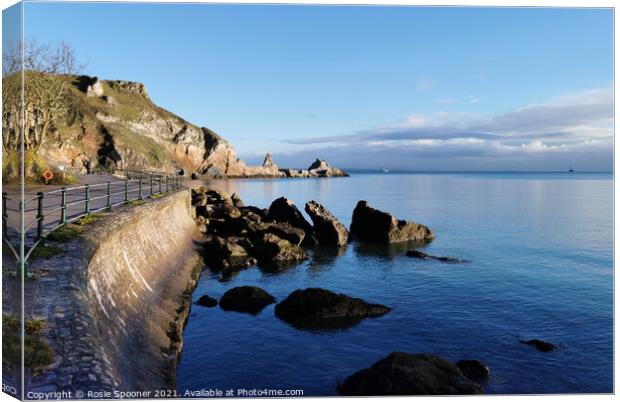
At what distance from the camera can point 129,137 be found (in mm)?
134250

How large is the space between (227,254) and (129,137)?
113003 millimetres

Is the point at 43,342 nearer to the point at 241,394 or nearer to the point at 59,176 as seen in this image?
the point at 241,394

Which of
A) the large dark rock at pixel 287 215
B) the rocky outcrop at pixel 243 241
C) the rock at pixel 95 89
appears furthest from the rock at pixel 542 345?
the rock at pixel 95 89

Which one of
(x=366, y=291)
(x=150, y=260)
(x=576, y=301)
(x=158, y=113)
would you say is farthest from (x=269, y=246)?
(x=158, y=113)

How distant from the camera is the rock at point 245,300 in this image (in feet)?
71.0

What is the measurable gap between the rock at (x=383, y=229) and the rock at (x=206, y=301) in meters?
22.9

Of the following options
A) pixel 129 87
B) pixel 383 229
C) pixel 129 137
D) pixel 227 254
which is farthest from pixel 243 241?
pixel 129 87

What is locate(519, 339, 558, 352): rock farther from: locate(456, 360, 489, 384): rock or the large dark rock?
the large dark rock

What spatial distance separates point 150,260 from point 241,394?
14.3 m

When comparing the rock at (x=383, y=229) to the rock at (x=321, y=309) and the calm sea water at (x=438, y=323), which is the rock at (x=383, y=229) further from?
the rock at (x=321, y=309)

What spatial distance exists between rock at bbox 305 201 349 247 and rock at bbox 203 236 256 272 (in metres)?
9.40

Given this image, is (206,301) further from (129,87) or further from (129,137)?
(129,87)

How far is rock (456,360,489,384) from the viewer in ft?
49.3

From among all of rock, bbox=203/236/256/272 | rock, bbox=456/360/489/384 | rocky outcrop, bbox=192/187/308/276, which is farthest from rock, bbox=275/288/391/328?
rock, bbox=203/236/256/272
